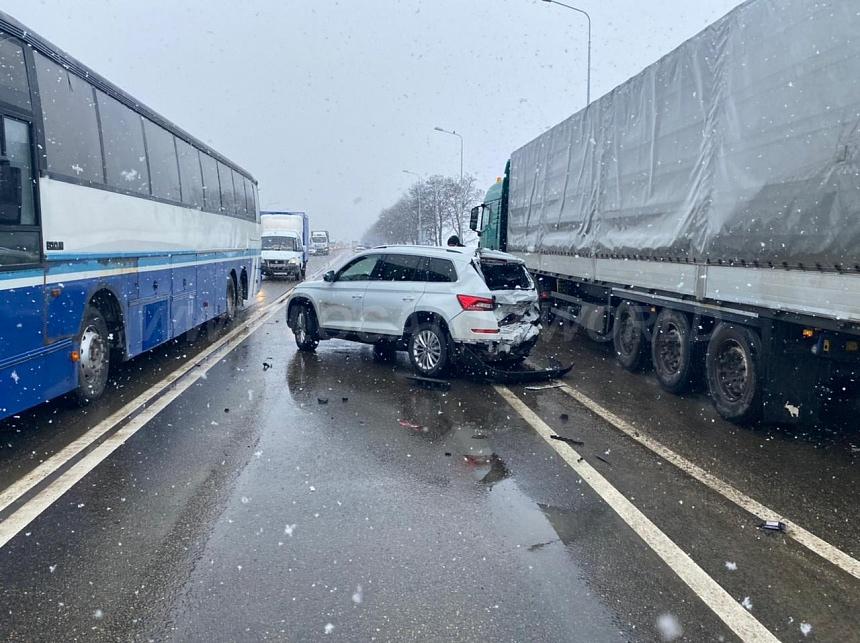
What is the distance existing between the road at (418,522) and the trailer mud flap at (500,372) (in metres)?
0.87

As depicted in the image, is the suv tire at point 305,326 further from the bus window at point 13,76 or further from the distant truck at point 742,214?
the bus window at point 13,76

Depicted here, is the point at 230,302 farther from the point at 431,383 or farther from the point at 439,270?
the point at 431,383

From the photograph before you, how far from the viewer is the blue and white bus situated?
5.59m

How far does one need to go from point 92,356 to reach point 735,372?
652 centimetres

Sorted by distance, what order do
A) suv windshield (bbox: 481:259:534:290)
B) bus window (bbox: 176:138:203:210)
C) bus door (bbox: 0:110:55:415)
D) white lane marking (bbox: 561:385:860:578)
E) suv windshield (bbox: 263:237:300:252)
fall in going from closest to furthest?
white lane marking (bbox: 561:385:860:578)
bus door (bbox: 0:110:55:415)
suv windshield (bbox: 481:259:534:290)
bus window (bbox: 176:138:203:210)
suv windshield (bbox: 263:237:300:252)

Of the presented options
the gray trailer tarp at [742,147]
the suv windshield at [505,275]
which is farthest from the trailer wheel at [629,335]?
the suv windshield at [505,275]

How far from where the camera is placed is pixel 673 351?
26.9 ft

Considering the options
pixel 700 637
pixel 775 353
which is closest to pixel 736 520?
pixel 700 637

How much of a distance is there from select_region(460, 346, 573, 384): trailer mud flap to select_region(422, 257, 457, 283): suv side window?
0.97 metres

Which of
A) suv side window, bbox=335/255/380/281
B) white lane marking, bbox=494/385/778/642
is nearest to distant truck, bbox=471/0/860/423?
white lane marking, bbox=494/385/778/642

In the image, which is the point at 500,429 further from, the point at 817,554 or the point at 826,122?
the point at 826,122

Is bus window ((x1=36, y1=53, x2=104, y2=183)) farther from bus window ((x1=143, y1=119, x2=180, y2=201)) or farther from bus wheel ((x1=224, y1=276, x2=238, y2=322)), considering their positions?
bus wheel ((x1=224, y1=276, x2=238, y2=322))

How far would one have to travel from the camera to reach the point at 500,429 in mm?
6641

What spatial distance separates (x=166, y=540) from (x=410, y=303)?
5.55 meters
